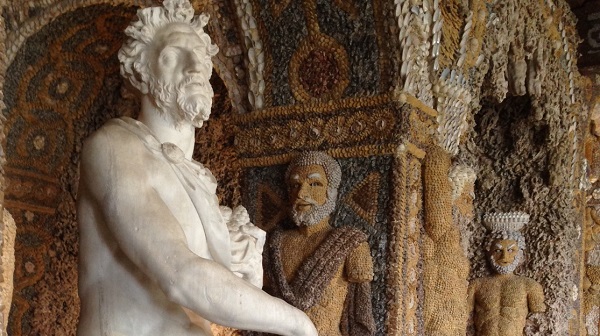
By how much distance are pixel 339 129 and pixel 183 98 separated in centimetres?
191

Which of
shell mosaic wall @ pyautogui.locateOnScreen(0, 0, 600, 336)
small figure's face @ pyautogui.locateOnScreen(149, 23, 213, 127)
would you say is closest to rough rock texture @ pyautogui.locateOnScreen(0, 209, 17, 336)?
small figure's face @ pyautogui.locateOnScreen(149, 23, 213, 127)

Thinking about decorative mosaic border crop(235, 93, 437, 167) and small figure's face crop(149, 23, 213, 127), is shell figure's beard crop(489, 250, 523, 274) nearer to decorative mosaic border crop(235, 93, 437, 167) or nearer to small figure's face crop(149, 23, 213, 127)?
decorative mosaic border crop(235, 93, 437, 167)

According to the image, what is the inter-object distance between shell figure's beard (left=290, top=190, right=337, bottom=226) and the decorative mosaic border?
0.23 metres

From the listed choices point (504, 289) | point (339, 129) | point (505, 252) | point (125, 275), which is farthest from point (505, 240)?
point (125, 275)

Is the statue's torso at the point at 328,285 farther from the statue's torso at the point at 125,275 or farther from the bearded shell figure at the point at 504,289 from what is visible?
the bearded shell figure at the point at 504,289

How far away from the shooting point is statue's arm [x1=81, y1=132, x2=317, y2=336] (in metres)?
2.02

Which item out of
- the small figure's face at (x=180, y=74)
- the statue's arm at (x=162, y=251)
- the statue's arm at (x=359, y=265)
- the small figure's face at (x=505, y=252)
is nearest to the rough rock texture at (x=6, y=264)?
the statue's arm at (x=162, y=251)

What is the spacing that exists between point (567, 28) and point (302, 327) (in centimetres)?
484

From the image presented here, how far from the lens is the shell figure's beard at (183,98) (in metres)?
2.29

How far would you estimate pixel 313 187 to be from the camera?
4.05 metres

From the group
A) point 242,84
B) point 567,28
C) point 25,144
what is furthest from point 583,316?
point 25,144

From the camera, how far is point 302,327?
6.97 ft

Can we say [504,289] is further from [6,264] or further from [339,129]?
[6,264]

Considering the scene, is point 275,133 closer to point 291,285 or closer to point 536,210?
point 291,285
